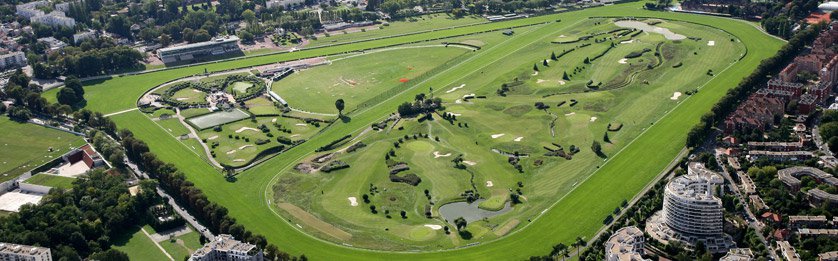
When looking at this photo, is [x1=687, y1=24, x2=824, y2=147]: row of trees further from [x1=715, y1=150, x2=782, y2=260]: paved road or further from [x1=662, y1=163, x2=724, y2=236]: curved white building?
[x1=662, y1=163, x2=724, y2=236]: curved white building

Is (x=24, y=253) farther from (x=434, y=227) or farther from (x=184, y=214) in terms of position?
(x=434, y=227)

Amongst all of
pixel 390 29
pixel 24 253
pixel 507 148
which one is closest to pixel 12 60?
pixel 390 29

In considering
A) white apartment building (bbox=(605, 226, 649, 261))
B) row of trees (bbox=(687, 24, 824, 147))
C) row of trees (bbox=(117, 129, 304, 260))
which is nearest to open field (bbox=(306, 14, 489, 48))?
row of trees (bbox=(117, 129, 304, 260))

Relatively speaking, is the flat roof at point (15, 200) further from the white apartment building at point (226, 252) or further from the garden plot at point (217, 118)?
the white apartment building at point (226, 252)

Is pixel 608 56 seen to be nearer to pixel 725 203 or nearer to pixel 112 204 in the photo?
pixel 725 203

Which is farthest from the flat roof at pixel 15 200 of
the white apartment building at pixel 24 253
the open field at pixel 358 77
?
the open field at pixel 358 77

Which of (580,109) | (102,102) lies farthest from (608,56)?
(102,102)
